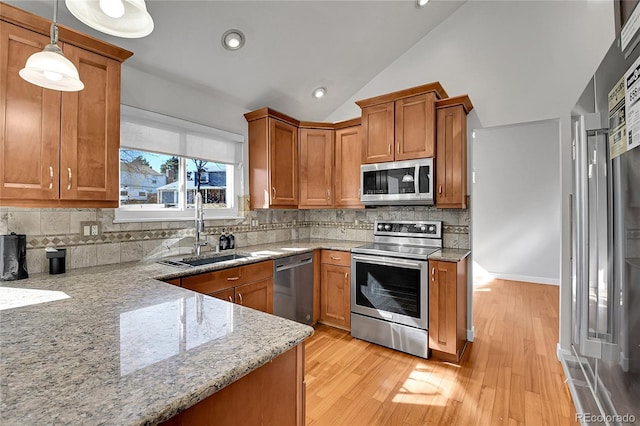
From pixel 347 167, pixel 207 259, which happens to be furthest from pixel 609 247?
pixel 207 259

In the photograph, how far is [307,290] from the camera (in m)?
3.12

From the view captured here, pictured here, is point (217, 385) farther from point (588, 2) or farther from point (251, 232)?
point (588, 2)

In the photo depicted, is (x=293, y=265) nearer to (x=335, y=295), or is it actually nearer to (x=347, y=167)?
(x=335, y=295)

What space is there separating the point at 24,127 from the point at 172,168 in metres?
1.22

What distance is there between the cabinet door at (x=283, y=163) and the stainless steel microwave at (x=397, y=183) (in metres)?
0.82

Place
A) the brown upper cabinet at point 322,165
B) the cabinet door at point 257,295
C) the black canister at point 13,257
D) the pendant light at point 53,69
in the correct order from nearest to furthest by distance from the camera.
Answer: the pendant light at point 53,69, the black canister at point 13,257, the cabinet door at point 257,295, the brown upper cabinet at point 322,165

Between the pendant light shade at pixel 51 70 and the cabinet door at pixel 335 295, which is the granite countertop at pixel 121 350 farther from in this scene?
the cabinet door at pixel 335 295

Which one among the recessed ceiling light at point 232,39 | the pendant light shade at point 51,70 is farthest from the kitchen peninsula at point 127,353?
the recessed ceiling light at point 232,39

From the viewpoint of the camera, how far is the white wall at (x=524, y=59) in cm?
243

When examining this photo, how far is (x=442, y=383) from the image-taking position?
7.34ft

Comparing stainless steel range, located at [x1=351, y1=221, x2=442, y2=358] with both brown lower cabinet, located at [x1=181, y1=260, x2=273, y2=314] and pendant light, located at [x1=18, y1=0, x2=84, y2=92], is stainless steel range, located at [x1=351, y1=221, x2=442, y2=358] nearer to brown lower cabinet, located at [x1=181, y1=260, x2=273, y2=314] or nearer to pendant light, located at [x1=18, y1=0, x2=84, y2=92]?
brown lower cabinet, located at [x1=181, y1=260, x2=273, y2=314]

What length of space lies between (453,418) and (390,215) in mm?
2032

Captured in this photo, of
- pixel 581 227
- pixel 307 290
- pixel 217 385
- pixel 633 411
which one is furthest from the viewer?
pixel 307 290

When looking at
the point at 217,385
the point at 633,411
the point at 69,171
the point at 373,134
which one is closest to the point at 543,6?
the point at 373,134
